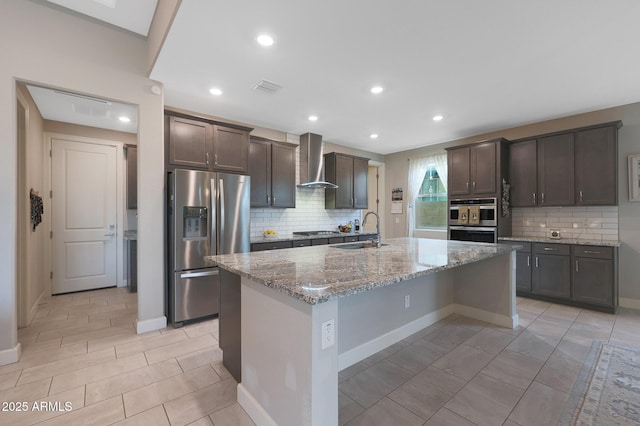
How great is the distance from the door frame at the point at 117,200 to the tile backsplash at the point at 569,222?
6695 millimetres

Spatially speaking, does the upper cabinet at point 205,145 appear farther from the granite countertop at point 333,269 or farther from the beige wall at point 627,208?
the beige wall at point 627,208

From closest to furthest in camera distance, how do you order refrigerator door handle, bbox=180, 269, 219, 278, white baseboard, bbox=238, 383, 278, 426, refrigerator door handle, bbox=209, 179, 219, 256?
white baseboard, bbox=238, 383, 278, 426 → refrigerator door handle, bbox=180, 269, 219, 278 → refrigerator door handle, bbox=209, 179, 219, 256

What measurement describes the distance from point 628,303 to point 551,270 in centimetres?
94

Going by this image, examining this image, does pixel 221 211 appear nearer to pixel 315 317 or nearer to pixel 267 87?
pixel 267 87

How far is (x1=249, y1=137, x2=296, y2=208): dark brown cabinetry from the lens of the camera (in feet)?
14.1

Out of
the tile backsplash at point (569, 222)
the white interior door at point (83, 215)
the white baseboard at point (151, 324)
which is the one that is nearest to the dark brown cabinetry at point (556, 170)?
the tile backsplash at point (569, 222)

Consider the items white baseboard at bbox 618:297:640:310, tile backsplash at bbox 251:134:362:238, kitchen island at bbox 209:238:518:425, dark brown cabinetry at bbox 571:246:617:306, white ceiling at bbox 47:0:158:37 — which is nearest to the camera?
kitchen island at bbox 209:238:518:425

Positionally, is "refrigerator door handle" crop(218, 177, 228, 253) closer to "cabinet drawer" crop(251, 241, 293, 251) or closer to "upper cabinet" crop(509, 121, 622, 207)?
"cabinet drawer" crop(251, 241, 293, 251)

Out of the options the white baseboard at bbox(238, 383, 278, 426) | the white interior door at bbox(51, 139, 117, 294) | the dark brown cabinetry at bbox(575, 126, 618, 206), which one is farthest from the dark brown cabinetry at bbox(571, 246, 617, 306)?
the white interior door at bbox(51, 139, 117, 294)

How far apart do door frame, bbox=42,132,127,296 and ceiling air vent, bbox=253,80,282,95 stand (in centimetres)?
319

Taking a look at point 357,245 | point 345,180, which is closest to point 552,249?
point 357,245

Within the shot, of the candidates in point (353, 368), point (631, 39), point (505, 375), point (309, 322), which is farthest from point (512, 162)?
point (309, 322)

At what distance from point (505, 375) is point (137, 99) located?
4.23 meters

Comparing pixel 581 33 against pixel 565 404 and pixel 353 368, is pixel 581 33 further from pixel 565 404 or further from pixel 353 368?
pixel 353 368
